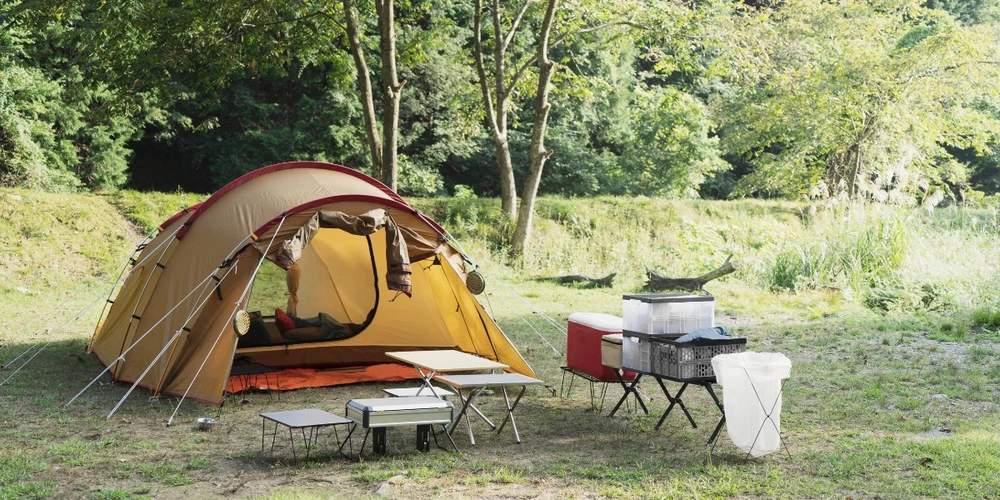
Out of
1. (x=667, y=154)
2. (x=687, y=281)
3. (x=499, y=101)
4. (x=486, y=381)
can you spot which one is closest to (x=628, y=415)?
(x=486, y=381)

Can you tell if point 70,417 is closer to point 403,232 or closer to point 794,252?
point 403,232

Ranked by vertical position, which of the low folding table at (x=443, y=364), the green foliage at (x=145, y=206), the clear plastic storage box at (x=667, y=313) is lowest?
the low folding table at (x=443, y=364)

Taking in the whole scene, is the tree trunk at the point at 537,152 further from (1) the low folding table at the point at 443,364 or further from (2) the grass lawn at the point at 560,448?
(1) the low folding table at the point at 443,364

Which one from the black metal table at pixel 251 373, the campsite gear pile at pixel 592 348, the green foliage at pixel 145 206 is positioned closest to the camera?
the campsite gear pile at pixel 592 348

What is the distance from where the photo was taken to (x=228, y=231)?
298 inches

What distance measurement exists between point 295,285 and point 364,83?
24.0 feet

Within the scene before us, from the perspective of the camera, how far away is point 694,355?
564 centimetres

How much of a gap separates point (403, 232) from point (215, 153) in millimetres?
16516

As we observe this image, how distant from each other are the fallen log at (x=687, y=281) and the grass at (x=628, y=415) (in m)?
0.28

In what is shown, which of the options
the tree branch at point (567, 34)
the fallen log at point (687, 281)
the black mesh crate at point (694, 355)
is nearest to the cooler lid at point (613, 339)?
the black mesh crate at point (694, 355)

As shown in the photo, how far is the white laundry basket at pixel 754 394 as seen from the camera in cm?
525

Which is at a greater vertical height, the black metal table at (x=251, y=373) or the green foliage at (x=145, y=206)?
the green foliage at (x=145, y=206)

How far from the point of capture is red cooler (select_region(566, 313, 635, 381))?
6645mm

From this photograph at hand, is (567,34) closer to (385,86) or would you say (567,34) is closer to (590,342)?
(385,86)
